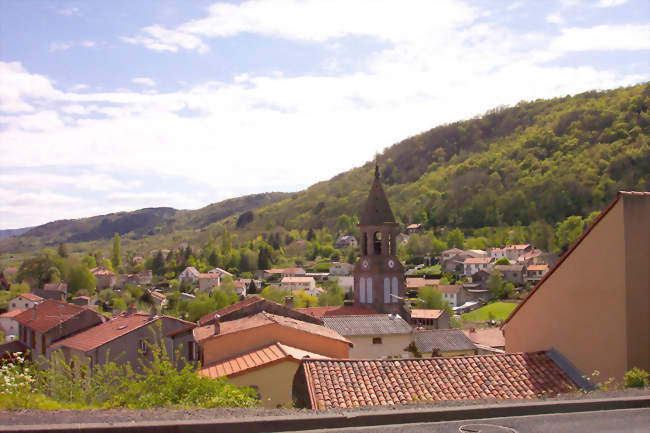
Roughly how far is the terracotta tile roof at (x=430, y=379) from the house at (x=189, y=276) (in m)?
92.7

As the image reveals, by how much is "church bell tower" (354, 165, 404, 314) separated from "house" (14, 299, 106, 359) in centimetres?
1675

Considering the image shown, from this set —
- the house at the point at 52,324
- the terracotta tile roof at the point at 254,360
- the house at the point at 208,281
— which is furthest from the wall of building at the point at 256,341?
the house at the point at 208,281

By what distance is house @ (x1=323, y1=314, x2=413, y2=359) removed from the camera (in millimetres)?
27141

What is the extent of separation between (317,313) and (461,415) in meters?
25.3

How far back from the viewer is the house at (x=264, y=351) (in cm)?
1570

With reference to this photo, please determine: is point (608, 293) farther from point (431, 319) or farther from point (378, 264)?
point (431, 319)

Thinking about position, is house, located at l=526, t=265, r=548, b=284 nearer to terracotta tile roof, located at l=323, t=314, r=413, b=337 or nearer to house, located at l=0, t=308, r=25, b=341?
terracotta tile roof, located at l=323, t=314, r=413, b=337

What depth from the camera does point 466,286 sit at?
278ft

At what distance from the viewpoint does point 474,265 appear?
95.6 metres

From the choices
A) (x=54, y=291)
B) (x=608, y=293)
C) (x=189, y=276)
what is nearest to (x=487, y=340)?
(x=608, y=293)

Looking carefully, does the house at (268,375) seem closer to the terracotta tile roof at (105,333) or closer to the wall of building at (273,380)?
the wall of building at (273,380)

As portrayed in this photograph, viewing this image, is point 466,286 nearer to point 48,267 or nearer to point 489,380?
point 48,267

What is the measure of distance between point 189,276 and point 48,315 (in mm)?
67814

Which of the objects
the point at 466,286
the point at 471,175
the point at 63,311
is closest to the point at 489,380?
the point at 63,311
